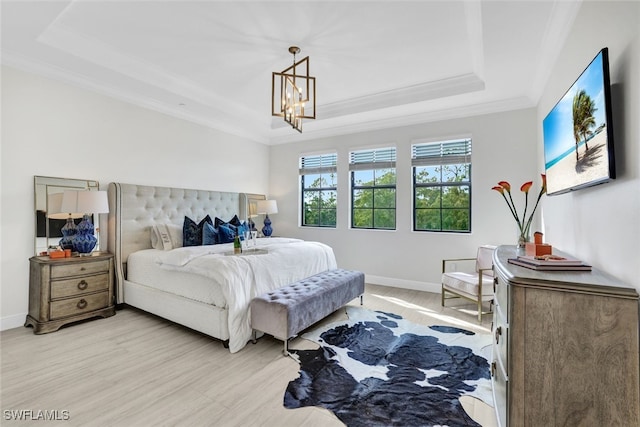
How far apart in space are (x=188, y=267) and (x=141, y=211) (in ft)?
5.24

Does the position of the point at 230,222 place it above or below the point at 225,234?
above

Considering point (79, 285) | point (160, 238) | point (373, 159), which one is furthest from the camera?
point (373, 159)

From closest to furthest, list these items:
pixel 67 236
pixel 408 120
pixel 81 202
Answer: pixel 81 202 → pixel 67 236 → pixel 408 120

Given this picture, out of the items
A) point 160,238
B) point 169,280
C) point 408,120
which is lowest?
point 169,280

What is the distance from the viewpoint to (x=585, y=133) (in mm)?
1636

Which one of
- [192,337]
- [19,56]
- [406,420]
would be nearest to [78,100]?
[19,56]

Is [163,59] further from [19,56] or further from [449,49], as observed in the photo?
[449,49]

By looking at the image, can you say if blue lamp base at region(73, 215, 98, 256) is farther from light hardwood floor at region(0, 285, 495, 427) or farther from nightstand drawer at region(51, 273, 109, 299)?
light hardwood floor at region(0, 285, 495, 427)

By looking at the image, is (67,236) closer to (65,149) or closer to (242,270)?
(65,149)

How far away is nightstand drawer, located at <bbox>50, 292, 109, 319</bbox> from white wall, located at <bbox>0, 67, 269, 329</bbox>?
45 centimetres

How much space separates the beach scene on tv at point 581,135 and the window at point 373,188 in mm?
2764

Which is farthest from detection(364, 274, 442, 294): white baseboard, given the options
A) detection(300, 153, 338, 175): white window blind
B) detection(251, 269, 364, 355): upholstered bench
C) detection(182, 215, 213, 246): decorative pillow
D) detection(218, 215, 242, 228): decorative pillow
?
detection(182, 215, 213, 246): decorative pillow

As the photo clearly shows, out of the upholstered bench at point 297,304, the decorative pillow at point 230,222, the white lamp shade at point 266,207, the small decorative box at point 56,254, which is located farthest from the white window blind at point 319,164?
the small decorative box at point 56,254

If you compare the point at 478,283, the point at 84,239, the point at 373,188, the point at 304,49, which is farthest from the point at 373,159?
the point at 84,239
